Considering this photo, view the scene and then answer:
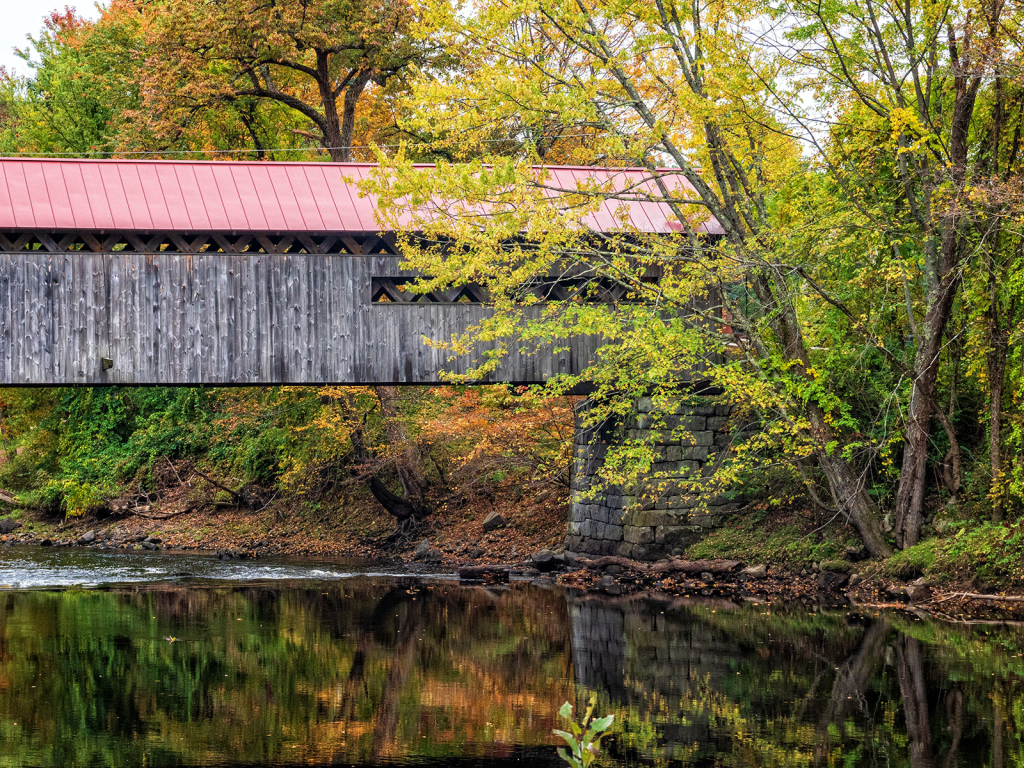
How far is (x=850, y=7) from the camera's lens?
33.1 ft

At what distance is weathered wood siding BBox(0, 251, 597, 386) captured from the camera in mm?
11266

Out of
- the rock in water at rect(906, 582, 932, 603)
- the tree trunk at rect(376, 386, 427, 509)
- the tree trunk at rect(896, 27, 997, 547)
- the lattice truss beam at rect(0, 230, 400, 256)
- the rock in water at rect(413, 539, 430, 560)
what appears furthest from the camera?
the tree trunk at rect(376, 386, 427, 509)

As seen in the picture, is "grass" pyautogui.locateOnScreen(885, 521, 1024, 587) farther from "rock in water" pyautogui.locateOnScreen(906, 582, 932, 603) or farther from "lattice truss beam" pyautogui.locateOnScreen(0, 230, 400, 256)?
"lattice truss beam" pyautogui.locateOnScreen(0, 230, 400, 256)

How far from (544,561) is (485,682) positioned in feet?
22.1

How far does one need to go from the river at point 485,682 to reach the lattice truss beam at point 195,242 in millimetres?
3774

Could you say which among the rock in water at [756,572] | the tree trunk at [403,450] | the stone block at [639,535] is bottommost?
the rock in water at [756,572]

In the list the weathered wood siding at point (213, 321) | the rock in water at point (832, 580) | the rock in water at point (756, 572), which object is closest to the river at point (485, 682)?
the rock in water at point (832, 580)

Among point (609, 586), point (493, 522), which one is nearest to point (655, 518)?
point (609, 586)

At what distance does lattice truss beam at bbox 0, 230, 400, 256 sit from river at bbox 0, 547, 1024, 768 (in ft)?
12.4

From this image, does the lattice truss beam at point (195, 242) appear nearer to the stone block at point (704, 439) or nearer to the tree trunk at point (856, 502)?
the stone block at point (704, 439)

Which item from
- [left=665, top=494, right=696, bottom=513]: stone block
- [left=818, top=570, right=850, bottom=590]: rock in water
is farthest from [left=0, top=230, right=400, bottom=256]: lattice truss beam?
[left=818, top=570, right=850, bottom=590]: rock in water

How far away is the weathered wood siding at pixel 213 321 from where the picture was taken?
37.0 ft

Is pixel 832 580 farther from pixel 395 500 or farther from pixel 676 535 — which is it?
pixel 395 500

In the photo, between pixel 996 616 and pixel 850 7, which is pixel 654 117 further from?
pixel 996 616
